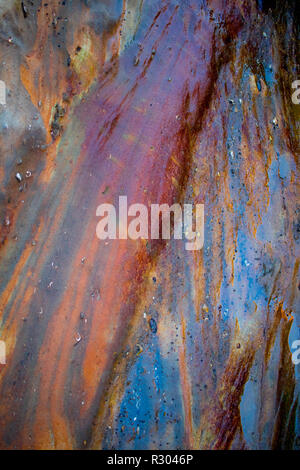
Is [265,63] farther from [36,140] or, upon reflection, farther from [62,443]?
[62,443]

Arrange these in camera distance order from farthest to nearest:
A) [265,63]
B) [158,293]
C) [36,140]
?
[265,63] < [158,293] < [36,140]

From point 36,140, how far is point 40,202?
0.28 m

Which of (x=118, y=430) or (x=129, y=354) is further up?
(x=129, y=354)

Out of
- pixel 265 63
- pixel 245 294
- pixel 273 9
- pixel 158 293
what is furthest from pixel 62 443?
pixel 273 9

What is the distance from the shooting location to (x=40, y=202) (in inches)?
72.0

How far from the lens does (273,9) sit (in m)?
2.28

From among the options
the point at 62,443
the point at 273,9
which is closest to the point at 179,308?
the point at 62,443

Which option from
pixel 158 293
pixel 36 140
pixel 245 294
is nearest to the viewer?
pixel 36 140

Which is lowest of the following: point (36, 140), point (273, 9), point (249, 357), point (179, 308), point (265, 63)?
point (249, 357)

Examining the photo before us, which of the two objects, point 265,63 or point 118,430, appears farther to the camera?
point 265,63

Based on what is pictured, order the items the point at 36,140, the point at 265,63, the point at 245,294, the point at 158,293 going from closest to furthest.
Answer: the point at 36,140 < the point at 158,293 < the point at 245,294 < the point at 265,63

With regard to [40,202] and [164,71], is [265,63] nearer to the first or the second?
[164,71]
